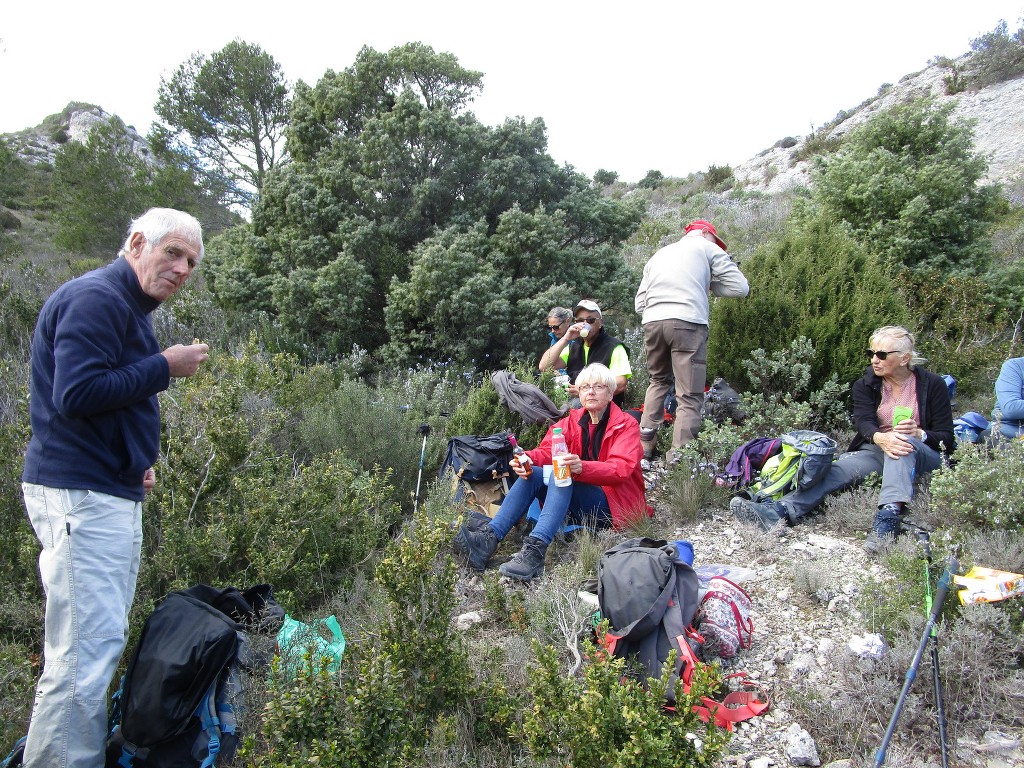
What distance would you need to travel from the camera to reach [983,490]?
133 inches

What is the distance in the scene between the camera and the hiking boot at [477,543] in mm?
3930

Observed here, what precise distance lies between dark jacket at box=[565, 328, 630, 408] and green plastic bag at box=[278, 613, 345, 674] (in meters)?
2.95

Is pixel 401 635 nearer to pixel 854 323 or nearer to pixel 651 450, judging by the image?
pixel 651 450

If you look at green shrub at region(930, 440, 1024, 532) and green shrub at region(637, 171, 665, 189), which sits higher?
green shrub at region(637, 171, 665, 189)

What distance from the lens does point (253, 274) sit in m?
7.72

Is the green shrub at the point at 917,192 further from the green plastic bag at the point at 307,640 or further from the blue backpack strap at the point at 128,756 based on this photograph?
the blue backpack strap at the point at 128,756

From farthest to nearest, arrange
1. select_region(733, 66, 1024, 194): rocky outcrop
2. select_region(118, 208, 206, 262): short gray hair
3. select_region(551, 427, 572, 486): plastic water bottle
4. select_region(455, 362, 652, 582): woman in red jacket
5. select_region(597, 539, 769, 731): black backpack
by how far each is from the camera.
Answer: select_region(733, 66, 1024, 194): rocky outcrop, select_region(455, 362, 652, 582): woman in red jacket, select_region(551, 427, 572, 486): plastic water bottle, select_region(597, 539, 769, 731): black backpack, select_region(118, 208, 206, 262): short gray hair

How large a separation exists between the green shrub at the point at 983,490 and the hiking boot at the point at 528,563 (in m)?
2.28

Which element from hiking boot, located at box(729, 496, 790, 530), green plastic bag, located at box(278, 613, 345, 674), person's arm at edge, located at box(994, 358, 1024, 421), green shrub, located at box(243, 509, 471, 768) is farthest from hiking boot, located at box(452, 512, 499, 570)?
person's arm at edge, located at box(994, 358, 1024, 421)

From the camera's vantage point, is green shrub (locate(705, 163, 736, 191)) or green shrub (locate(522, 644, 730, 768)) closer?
green shrub (locate(522, 644, 730, 768))

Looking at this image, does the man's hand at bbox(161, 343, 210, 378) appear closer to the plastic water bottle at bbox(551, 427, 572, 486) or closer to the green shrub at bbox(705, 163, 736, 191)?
the plastic water bottle at bbox(551, 427, 572, 486)

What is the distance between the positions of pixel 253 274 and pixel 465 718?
6703 millimetres

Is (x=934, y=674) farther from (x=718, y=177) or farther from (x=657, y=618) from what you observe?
(x=718, y=177)

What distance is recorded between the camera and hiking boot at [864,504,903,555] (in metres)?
3.53
